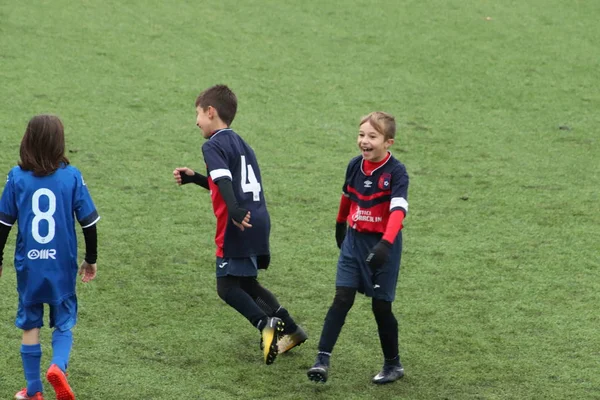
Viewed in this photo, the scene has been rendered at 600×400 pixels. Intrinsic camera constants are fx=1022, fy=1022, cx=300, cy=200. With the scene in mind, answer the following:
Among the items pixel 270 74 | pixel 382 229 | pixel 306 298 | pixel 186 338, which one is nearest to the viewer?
pixel 382 229

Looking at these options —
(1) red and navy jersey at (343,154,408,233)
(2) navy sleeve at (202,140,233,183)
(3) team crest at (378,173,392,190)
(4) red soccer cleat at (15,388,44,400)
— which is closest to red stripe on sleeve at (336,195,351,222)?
(1) red and navy jersey at (343,154,408,233)

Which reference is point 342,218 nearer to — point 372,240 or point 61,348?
point 372,240

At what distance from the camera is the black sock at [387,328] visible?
17.4ft

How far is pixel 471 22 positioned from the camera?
12961 mm

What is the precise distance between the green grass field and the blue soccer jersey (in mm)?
603

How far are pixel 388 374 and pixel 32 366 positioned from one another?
183 cm

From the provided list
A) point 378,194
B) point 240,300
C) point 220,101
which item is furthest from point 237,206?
point 378,194

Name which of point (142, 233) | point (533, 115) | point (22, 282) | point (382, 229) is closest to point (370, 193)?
point (382, 229)

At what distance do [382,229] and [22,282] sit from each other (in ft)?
5.96

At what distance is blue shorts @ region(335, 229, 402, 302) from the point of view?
5.28 meters

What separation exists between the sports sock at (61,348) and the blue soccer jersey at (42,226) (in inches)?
6.6

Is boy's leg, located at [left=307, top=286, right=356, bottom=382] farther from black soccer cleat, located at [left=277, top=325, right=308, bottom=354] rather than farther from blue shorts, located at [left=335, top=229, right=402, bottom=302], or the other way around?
black soccer cleat, located at [left=277, top=325, right=308, bottom=354]

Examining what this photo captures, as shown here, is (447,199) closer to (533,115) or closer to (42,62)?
(533,115)

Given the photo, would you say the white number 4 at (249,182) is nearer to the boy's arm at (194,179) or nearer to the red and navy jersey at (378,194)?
the boy's arm at (194,179)
